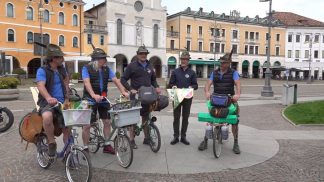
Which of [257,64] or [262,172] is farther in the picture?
[257,64]

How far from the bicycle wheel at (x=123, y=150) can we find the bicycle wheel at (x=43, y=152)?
110 centimetres

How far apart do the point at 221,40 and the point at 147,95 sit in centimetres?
6344

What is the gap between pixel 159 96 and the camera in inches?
265

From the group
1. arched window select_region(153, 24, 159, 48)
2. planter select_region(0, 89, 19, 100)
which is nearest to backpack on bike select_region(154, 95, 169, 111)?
planter select_region(0, 89, 19, 100)

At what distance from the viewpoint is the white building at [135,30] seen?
178ft

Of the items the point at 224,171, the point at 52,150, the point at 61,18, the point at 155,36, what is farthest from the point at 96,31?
the point at 224,171

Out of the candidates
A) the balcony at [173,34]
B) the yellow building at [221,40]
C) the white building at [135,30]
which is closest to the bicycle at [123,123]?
the white building at [135,30]

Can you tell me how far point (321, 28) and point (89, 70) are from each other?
81989 mm

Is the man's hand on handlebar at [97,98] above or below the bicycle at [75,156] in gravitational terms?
above

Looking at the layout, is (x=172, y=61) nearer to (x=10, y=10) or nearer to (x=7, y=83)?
(x=10, y=10)

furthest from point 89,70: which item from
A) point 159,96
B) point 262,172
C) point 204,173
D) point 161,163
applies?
point 262,172

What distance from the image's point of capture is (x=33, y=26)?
47.1m

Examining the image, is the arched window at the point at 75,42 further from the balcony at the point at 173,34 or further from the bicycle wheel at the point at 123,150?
the bicycle wheel at the point at 123,150

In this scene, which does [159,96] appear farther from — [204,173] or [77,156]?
[77,156]
